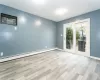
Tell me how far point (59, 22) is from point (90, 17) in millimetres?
2541

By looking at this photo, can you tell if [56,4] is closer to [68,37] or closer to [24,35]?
[24,35]

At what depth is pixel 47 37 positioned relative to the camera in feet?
17.7

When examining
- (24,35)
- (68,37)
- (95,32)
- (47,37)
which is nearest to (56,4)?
(24,35)

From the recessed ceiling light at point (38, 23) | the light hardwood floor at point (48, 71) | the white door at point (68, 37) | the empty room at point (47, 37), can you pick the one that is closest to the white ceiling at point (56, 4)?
the empty room at point (47, 37)

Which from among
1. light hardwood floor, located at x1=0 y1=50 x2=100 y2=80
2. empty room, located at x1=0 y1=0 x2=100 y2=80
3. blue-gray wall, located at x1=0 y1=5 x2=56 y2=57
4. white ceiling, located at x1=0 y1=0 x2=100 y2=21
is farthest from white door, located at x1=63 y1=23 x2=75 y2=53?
light hardwood floor, located at x1=0 y1=50 x2=100 y2=80

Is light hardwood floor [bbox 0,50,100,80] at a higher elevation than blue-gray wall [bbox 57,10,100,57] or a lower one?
lower

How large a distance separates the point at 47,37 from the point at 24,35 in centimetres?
194

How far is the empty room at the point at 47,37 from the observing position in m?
2.60

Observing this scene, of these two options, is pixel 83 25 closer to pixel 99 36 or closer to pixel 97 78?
pixel 99 36

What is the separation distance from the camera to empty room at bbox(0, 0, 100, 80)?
260 cm

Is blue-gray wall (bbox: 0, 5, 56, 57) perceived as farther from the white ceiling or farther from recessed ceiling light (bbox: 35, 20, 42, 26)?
the white ceiling

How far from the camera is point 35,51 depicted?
4496 mm

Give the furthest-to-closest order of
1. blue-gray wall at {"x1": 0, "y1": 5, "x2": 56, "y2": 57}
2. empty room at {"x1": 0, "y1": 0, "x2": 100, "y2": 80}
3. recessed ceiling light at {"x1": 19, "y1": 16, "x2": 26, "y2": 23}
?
recessed ceiling light at {"x1": 19, "y1": 16, "x2": 26, "y2": 23} → blue-gray wall at {"x1": 0, "y1": 5, "x2": 56, "y2": 57} → empty room at {"x1": 0, "y1": 0, "x2": 100, "y2": 80}

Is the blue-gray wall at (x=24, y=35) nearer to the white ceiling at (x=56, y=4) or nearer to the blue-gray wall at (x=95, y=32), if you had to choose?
the white ceiling at (x=56, y=4)
